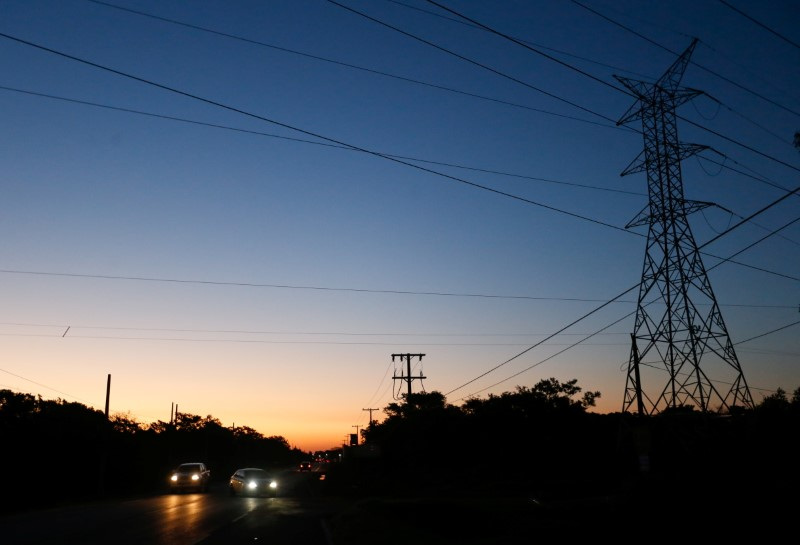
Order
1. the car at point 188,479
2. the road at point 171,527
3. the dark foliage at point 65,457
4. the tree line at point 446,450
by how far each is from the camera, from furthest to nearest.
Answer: the dark foliage at point 65,457 → the car at point 188,479 → the tree line at point 446,450 → the road at point 171,527

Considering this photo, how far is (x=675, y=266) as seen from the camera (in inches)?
1032

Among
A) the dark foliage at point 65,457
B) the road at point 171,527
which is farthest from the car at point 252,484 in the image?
the road at point 171,527

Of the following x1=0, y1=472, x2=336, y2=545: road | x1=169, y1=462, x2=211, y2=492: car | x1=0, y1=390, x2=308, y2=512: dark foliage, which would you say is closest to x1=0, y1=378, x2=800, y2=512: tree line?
x1=0, y1=390, x2=308, y2=512: dark foliage

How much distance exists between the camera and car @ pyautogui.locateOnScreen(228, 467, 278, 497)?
39.9 m

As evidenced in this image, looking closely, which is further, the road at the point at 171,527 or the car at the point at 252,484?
the car at the point at 252,484

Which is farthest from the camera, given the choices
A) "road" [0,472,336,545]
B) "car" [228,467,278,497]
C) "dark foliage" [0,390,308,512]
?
"dark foliage" [0,390,308,512]

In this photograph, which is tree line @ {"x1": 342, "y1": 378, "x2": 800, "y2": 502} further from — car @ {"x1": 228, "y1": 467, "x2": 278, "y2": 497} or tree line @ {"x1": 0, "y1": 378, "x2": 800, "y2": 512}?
car @ {"x1": 228, "y1": 467, "x2": 278, "y2": 497}

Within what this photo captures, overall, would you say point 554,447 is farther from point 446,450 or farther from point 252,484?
point 252,484

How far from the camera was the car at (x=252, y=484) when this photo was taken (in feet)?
131

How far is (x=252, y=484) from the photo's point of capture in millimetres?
40031

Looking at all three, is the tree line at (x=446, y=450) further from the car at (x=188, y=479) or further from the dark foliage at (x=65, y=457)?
the car at (x=188, y=479)

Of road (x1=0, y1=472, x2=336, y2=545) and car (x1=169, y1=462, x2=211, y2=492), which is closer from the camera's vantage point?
road (x1=0, y1=472, x2=336, y2=545)

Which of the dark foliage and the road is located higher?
the dark foliage

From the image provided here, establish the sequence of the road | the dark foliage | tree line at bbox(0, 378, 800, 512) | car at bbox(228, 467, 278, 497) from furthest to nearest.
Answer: the dark foliage → car at bbox(228, 467, 278, 497) → tree line at bbox(0, 378, 800, 512) → the road
